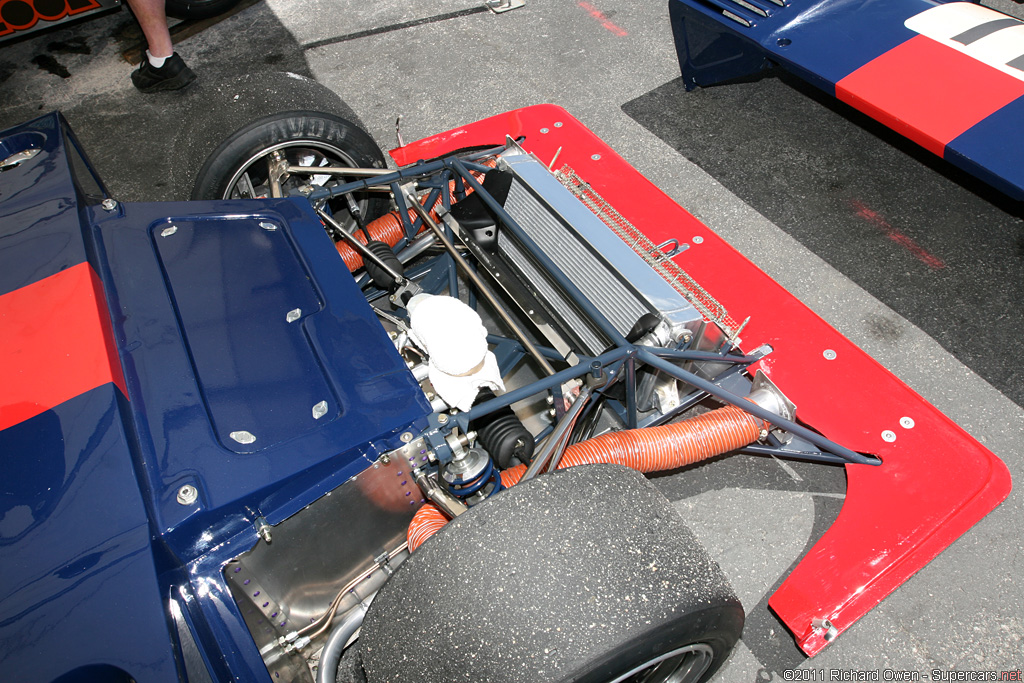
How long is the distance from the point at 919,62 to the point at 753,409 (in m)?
1.29

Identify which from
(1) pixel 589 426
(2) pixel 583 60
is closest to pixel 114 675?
(1) pixel 589 426

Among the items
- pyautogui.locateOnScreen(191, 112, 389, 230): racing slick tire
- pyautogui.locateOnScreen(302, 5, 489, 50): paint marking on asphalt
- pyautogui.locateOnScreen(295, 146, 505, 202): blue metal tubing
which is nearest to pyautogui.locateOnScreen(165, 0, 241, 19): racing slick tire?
pyautogui.locateOnScreen(302, 5, 489, 50): paint marking on asphalt

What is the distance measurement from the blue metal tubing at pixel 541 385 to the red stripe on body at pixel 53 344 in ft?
2.40

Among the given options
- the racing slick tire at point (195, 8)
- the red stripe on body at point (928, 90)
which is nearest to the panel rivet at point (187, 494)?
the red stripe on body at point (928, 90)

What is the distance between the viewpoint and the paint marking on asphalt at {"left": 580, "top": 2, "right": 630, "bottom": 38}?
4.07 m

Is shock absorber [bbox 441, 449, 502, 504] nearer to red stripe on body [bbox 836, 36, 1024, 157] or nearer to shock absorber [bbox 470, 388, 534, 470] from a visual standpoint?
shock absorber [bbox 470, 388, 534, 470]

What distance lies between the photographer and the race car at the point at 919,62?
2.05m

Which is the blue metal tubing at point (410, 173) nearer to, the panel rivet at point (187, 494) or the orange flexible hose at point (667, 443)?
the orange flexible hose at point (667, 443)

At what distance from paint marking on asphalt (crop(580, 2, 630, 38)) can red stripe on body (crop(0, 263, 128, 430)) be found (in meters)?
3.23

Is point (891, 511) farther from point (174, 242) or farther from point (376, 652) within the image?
point (174, 242)

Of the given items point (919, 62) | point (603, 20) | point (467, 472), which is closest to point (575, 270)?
point (467, 472)

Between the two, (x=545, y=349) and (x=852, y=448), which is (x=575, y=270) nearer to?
(x=545, y=349)

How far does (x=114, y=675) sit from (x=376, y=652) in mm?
438

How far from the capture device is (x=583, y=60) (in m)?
3.92
